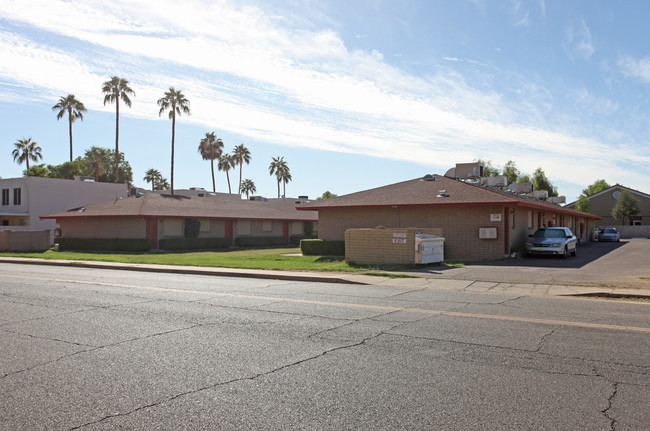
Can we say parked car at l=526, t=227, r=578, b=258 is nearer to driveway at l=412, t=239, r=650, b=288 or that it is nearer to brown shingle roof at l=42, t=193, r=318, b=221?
driveway at l=412, t=239, r=650, b=288

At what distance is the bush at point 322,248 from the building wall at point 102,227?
1398 cm

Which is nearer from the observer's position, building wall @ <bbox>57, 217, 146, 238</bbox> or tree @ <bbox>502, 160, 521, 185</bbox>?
building wall @ <bbox>57, 217, 146, 238</bbox>

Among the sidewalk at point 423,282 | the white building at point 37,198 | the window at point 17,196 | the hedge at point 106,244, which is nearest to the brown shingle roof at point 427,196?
the sidewalk at point 423,282

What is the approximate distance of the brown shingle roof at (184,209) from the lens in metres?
Result: 35.9

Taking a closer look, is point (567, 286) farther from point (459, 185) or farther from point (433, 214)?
point (459, 185)

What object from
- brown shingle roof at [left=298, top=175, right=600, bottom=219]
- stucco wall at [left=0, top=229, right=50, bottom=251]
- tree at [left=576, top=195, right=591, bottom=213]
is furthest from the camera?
tree at [left=576, top=195, right=591, bottom=213]

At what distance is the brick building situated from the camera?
23.2 m

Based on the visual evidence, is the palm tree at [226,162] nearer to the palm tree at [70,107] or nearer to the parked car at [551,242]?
the palm tree at [70,107]

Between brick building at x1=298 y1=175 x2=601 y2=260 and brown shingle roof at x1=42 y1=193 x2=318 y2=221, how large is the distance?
510 inches

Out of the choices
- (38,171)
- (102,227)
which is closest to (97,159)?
(38,171)

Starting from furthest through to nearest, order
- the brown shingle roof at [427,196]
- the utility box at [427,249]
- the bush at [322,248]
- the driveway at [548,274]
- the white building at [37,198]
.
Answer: the white building at [37,198] < the bush at [322,248] < the brown shingle roof at [427,196] < the utility box at [427,249] < the driveway at [548,274]

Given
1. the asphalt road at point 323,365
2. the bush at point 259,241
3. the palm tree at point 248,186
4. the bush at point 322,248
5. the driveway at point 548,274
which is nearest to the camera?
the asphalt road at point 323,365

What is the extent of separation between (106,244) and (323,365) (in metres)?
32.9

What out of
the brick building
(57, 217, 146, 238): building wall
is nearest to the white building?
(57, 217, 146, 238): building wall
